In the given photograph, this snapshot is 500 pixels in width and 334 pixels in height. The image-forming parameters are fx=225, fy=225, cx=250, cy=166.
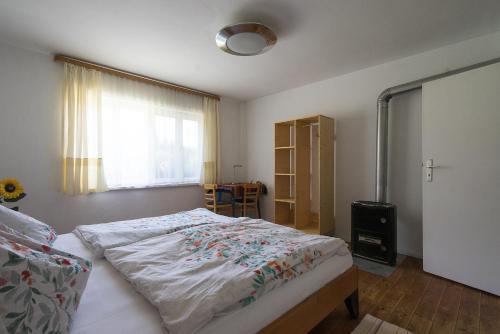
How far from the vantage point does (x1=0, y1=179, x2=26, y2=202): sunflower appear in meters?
1.79

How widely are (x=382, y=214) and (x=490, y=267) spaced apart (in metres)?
0.86

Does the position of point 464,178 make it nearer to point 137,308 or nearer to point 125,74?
point 137,308

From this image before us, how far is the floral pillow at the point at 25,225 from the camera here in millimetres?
1264

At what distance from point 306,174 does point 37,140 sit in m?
3.31

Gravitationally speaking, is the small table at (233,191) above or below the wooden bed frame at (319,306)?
above

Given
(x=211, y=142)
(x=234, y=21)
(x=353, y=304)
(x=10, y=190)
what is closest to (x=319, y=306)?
(x=353, y=304)

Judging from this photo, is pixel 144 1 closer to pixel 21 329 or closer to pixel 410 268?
pixel 21 329

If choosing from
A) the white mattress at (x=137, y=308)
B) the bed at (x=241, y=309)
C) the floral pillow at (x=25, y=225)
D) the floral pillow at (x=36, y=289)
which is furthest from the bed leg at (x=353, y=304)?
the floral pillow at (x=25, y=225)

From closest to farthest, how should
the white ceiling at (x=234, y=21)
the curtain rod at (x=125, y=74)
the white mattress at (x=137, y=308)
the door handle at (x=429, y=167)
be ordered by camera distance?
the white mattress at (x=137, y=308) → the white ceiling at (x=234, y=21) → the door handle at (x=429, y=167) → the curtain rod at (x=125, y=74)

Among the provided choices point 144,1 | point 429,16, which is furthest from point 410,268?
point 144,1

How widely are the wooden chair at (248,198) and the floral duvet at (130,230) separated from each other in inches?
51.3

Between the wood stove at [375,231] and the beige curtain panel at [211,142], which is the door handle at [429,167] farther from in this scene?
the beige curtain panel at [211,142]

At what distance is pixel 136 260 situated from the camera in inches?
46.9

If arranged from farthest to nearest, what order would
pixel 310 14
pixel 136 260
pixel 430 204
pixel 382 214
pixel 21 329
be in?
pixel 382 214 → pixel 430 204 → pixel 310 14 → pixel 136 260 → pixel 21 329
